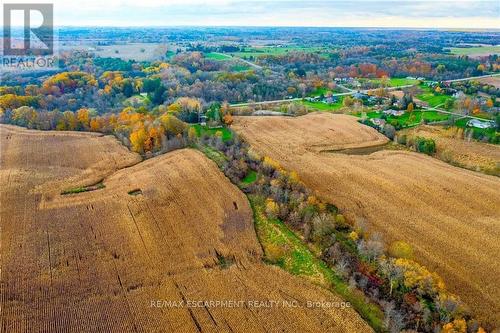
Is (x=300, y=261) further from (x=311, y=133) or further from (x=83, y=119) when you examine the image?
(x=83, y=119)

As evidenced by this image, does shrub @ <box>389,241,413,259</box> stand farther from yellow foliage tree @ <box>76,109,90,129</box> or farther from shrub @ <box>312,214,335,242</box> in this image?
yellow foliage tree @ <box>76,109,90,129</box>

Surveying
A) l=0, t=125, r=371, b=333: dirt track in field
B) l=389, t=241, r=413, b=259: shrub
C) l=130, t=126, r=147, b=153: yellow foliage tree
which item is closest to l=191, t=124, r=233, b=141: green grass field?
l=130, t=126, r=147, b=153: yellow foliage tree

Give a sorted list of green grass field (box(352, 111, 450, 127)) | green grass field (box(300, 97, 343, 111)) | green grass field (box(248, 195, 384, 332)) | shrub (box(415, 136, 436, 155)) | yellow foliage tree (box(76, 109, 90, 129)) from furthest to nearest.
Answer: green grass field (box(300, 97, 343, 111))
green grass field (box(352, 111, 450, 127))
yellow foliage tree (box(76, 109, 90, 129))
shrub (box(415, 136, 436, 155))
green grass field (box(248, 195, 384, 332))

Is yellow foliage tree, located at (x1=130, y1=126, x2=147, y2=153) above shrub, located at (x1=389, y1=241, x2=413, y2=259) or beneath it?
above

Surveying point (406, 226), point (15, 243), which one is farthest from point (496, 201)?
point (15, 243)

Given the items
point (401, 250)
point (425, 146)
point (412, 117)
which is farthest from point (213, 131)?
point (401, 250)

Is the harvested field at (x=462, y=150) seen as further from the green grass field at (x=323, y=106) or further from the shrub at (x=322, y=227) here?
the shrub at (x=322, y=227)
